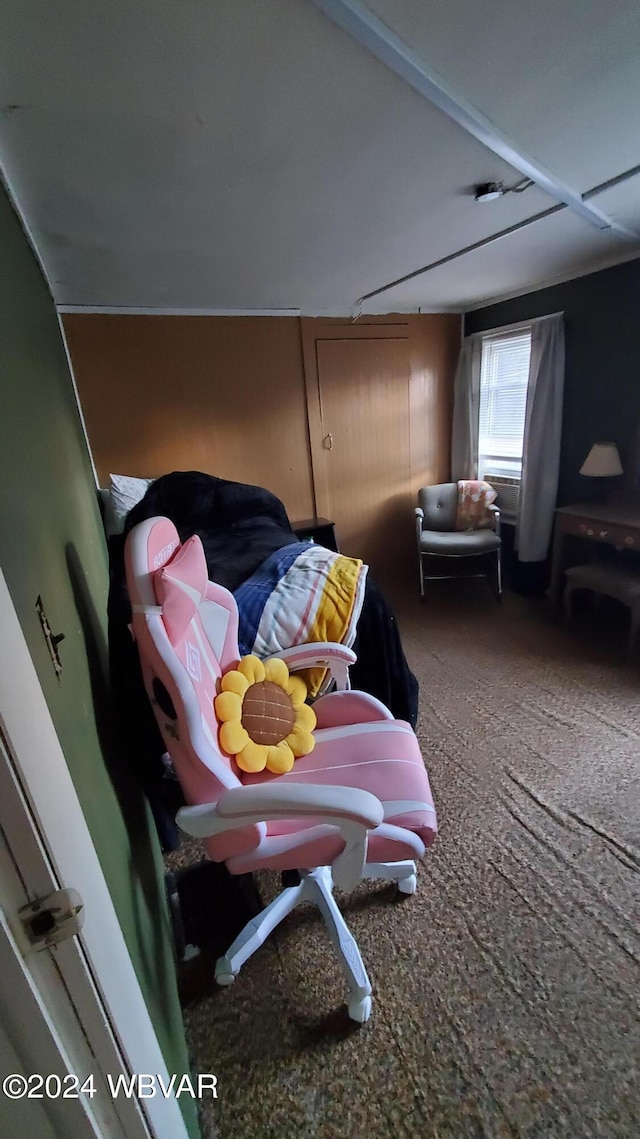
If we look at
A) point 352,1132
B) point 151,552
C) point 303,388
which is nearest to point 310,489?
point 303,388

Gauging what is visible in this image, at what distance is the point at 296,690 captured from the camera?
1435 mm

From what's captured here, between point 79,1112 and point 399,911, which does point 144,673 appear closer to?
point 79,1112

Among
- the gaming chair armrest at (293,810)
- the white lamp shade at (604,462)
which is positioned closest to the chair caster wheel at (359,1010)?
the gaming chair armrest at (293,810)

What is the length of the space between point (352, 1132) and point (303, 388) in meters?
3.70

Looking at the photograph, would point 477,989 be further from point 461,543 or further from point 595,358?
point 595,358

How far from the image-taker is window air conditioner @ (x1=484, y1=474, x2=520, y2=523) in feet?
12.5

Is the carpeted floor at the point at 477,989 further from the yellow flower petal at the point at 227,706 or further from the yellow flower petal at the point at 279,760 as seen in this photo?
the yellow flower petal at the point at 227,706

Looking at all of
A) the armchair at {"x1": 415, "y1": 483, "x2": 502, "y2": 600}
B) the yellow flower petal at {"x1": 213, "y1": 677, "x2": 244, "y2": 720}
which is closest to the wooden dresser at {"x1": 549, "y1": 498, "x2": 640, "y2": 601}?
the armchair at {"x1": 415, "y1": 483, "x2": 502, "y2": 600}

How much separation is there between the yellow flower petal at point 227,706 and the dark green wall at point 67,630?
0.86 feet

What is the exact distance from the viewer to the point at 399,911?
144cm

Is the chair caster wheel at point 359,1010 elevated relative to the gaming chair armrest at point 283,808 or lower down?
lower down

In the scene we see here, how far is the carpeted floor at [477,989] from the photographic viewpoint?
1.02 metres

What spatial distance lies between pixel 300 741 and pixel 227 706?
0.22 metres

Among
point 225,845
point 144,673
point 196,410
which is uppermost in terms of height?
point 196,410
